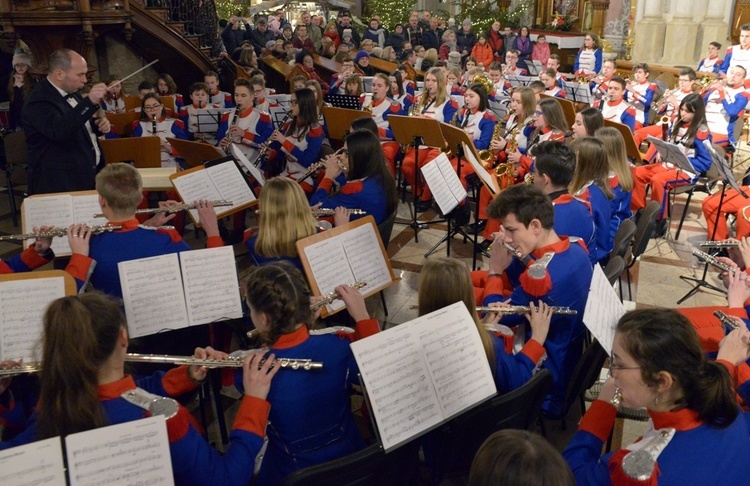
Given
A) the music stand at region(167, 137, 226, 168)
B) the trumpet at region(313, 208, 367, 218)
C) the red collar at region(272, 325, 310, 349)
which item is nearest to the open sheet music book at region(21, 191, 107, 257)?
the trumpet at region(313, 208, 367, 218)

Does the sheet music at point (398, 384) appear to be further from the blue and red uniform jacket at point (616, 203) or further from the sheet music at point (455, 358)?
the blue and red uniform jacket at point (616, 203)

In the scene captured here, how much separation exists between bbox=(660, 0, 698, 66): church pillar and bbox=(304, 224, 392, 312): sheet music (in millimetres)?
13144

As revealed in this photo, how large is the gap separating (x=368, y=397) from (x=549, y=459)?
0.77 m

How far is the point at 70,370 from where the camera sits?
1.81 m

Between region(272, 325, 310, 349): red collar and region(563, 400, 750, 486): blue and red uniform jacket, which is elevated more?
region(272, 325, 310, 349): red collar

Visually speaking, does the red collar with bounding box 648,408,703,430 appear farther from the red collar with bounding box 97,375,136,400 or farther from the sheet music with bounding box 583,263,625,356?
the red collar with bounding box 97,375,136,400

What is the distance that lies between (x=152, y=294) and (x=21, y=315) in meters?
0.51

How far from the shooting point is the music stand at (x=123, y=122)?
6.58 m

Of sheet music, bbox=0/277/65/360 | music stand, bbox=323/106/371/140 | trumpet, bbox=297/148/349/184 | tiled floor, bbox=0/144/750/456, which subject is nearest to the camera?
sheet music, bbox=0/277/65/360

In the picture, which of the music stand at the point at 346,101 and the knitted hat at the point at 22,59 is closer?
the music stand at the point at 346,101

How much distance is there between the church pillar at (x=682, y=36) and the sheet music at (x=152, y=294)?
14.2m

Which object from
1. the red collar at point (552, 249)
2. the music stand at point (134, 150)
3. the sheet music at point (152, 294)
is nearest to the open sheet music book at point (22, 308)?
the sheet music at point (152, 294)

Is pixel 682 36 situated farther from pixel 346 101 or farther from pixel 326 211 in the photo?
pixel 326 211

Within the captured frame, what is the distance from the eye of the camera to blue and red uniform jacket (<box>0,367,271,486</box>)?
1.86 meters
